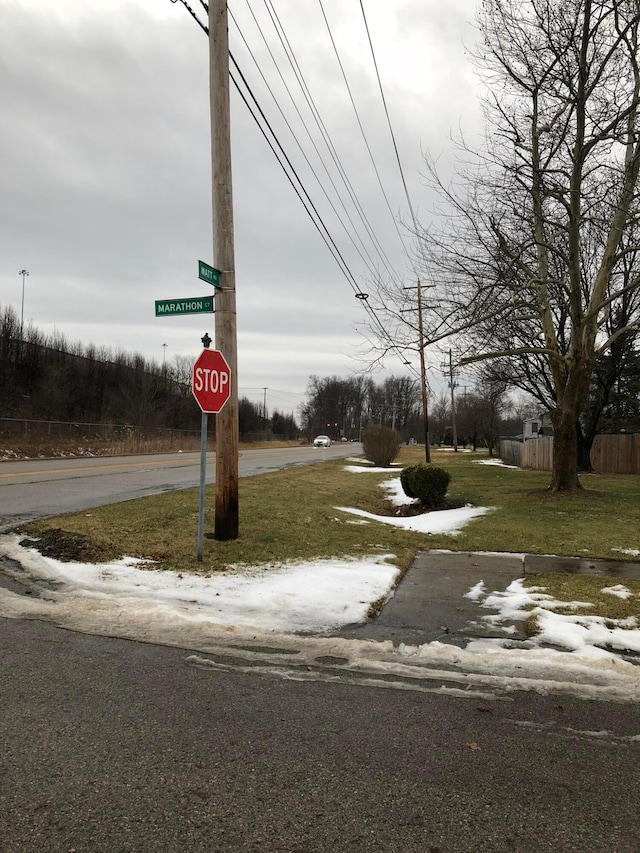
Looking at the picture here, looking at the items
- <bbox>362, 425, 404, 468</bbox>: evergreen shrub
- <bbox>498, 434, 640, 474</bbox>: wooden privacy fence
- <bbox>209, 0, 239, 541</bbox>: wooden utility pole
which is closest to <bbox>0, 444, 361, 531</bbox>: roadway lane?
<bbox>209, 0, 239, 541</bbox>: wooden utility pole

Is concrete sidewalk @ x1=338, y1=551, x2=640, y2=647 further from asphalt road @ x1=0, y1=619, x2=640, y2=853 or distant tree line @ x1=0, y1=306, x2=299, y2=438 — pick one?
distant tree line @ x1=0, y1=306, x2=299, y2=438

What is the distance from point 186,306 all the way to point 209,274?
49cm

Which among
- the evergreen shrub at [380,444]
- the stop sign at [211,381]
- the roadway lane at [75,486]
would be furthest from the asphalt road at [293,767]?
the evergreen shrub at [380,444]

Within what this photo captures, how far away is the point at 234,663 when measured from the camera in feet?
13.8

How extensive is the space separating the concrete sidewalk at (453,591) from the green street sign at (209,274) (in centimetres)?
436

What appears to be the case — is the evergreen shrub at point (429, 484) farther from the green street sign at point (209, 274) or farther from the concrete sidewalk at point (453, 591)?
the green street sign at point (209, 274)

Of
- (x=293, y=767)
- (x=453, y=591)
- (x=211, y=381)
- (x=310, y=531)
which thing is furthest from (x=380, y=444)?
(x=293, y=767)

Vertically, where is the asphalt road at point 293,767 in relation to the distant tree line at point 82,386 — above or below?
below

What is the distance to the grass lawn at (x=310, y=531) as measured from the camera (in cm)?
762

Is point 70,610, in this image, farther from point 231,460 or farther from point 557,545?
point 557,545

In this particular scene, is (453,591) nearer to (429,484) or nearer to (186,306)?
(186,306)

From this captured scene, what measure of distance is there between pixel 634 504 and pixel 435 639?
11.2 m

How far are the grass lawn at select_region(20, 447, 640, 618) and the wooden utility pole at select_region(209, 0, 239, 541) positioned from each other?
1380 millimetres

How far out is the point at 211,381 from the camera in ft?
23.1
